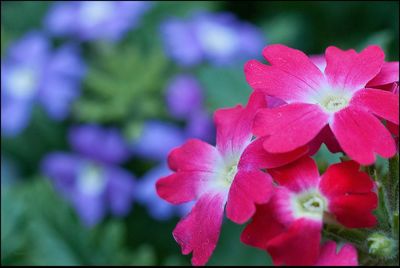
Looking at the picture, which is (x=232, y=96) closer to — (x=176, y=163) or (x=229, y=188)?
(x=176, y=163)

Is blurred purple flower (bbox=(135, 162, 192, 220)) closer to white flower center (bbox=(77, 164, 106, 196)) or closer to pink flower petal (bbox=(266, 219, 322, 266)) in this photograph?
white flower center (bbox=(77, 164, 106, 196))

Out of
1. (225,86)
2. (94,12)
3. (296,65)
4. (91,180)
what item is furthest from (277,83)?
(94,12)

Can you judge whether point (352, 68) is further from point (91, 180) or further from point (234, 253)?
point (91, 180)

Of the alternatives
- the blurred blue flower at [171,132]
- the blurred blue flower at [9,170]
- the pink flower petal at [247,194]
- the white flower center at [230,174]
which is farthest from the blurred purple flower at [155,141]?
the pink flower petal at [247,194]

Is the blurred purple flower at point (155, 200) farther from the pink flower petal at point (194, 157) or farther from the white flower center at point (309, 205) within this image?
the white flower center at point (309, 205)

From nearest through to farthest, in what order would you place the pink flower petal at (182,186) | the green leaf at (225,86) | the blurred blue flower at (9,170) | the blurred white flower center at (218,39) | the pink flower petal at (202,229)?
the pink flower petal at (202,229) → the pink flower petal at (182,186) → the green leaf at (225,86) → the blurred blue flower at (9,170) → the blurred white flower center at (218,39)
